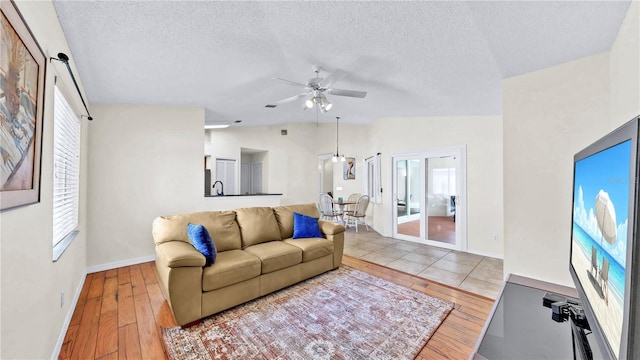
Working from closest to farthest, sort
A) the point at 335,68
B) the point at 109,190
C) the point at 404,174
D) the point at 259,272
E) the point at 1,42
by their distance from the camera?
the point at 1,42, the point at 259,272, the point at 335,68, the point at 109,190, the point at 404,174

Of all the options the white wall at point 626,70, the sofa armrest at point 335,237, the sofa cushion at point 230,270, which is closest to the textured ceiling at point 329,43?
the white wall at point 626,70

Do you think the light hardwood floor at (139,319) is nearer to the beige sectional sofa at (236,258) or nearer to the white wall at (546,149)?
the beige sectional sofa at (236,258)

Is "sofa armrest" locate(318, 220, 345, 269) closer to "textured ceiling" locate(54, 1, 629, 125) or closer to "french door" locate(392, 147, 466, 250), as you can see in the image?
"textured ceiling" locate(54, 1, 629, 125)

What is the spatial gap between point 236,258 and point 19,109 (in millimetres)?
1805

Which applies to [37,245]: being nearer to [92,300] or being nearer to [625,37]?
[92,300]

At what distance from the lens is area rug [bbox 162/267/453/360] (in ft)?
5.90

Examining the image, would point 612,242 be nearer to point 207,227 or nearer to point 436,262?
point 207,227

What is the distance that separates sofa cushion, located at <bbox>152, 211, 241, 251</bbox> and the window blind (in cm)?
73

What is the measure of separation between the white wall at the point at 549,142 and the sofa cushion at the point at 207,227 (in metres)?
2.86

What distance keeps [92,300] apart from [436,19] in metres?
4.05

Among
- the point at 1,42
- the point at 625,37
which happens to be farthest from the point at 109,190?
the point at 625,37

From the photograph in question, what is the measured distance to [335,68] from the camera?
9.25 feet

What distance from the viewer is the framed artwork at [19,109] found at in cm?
102

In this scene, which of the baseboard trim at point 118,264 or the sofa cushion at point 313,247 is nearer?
the sofa cushion at point 313,247
